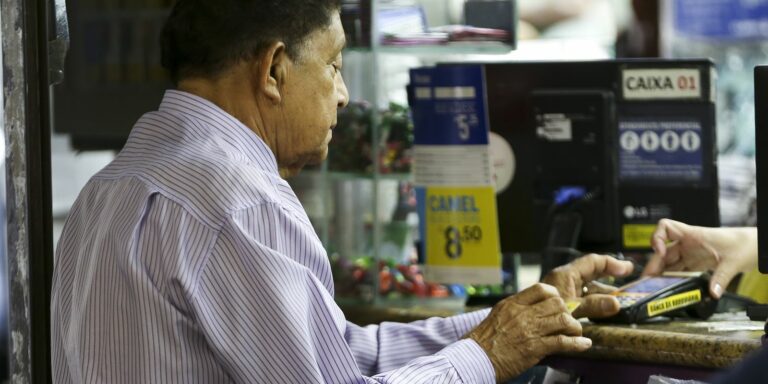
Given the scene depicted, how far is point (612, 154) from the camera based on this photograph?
3092 millimetres

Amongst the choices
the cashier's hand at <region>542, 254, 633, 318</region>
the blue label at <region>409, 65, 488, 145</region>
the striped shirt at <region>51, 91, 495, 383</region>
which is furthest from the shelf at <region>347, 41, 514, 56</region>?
the striped shirt at <region>51, 91, 495, 383</region>

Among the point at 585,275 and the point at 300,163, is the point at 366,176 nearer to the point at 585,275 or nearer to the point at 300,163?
the point at 585,275

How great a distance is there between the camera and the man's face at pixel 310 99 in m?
2.08

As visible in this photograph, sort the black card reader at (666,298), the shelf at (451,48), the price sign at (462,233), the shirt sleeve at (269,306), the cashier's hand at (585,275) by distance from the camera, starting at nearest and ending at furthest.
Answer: the shirt sleeve at (269,306), the black card reader at (666,298), the cashier's hand at (585,275), the price sign at (462,233), the shelf at (451,48)

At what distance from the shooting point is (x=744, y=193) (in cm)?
609

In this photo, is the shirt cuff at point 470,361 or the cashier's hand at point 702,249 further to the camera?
the cashier's hand at point 702,249

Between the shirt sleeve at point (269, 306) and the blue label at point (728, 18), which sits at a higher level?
the blue label at point (728, 18)

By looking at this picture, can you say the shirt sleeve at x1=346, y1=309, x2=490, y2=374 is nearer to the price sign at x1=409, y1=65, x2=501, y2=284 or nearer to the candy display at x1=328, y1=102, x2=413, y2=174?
the price sign at x1=409, y1=65, x2=501, y2=284

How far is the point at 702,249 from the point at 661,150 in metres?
0.42

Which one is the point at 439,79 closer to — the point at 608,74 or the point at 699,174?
the point at 608,74

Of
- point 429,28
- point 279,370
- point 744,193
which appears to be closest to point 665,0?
point 744,193

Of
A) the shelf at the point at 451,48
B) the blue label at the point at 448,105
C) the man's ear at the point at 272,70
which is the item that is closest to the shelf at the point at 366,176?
the shelf at the point at 451,48

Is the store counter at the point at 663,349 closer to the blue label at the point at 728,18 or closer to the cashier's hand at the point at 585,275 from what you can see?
the cashier's hand at the point at 585,275

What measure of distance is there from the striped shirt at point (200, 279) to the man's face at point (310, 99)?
130 mm
